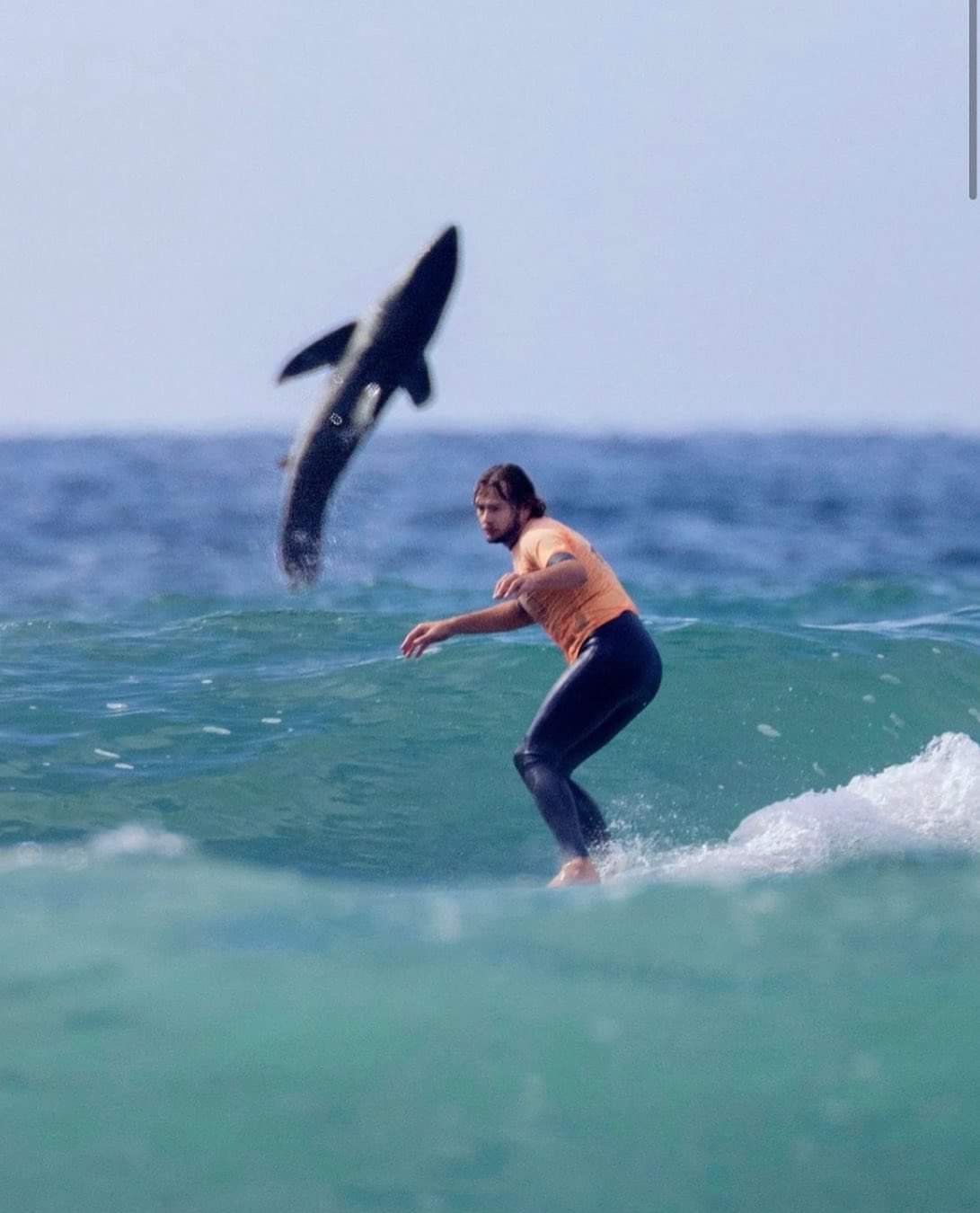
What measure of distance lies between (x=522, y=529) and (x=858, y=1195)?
358 centimetres

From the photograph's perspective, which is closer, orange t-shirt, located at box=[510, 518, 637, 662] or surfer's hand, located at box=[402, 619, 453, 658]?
surfer's hand, located at box=[402, 619, 453, 658]

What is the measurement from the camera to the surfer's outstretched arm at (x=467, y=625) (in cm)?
816

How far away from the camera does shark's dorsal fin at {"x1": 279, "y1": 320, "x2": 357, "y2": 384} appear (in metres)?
9.80

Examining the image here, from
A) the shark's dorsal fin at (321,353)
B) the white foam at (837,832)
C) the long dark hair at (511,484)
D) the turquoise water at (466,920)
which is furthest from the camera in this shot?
the shark's dorsal fin at (321,353)

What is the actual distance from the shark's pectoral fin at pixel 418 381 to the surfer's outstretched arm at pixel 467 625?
6.01ft

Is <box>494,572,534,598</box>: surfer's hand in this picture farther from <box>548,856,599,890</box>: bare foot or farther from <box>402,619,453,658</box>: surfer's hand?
<box>548,856,599,890</box>: bare foot

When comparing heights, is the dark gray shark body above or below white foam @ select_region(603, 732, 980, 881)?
above

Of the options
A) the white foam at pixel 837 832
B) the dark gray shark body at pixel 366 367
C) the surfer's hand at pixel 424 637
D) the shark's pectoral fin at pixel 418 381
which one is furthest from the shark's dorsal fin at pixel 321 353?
the white foam at pixel 837 832

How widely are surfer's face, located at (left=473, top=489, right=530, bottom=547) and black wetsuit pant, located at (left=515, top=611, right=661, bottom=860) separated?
0.65 meters

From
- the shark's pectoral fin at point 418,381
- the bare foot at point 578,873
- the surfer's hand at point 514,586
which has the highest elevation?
the shark's pectoral fin at point 418,381

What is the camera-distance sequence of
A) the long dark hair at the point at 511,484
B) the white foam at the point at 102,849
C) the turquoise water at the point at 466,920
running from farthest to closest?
the white foam at the point at 102,849, the long dark hair at the point at 511,484, the turquoise water at the point at 466,920

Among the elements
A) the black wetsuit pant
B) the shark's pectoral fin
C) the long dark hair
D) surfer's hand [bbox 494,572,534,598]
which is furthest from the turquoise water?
the long dark hair

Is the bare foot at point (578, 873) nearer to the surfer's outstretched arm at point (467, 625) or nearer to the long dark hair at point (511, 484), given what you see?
the surfer's outstretched arm at point (467, 625)

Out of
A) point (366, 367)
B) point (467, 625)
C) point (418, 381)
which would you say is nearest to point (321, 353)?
point (366, 367)
